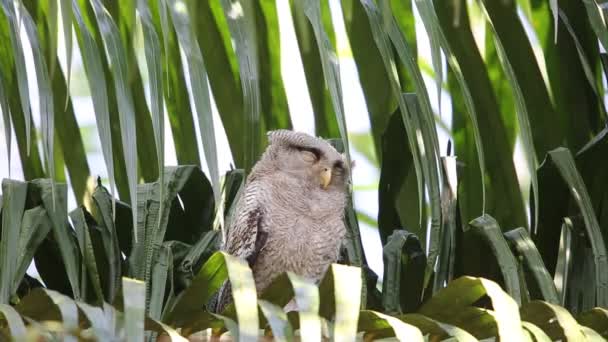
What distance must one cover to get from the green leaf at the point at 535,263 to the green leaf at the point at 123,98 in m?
0.64

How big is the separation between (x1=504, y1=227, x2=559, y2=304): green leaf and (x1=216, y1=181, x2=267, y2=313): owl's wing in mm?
554

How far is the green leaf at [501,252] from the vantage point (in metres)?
1.97

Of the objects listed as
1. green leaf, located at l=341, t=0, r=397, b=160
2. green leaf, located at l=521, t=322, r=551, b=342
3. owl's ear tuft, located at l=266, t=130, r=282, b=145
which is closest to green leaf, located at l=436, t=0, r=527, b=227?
green leaf, located at l=341, t=0, r=397, b=160

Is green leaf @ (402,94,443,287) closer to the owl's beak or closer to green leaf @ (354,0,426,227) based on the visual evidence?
green leaf @ (354,0,426,227)

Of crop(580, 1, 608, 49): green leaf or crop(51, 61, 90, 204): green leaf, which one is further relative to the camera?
crop(51, 61, 90, 204): green leaf

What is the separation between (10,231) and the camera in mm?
1879

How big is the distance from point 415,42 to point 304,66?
25 centimetres

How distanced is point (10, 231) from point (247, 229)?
0.70 m

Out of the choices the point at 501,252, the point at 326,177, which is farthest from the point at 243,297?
the point at 326,177

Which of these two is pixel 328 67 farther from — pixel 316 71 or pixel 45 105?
pixel 316 71

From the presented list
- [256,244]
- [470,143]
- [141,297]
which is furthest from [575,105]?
[141,297]

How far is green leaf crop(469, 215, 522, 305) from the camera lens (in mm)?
1967

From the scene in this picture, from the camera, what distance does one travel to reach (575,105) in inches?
97.2

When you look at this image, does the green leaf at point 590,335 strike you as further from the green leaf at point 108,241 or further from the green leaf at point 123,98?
the green leaf at point 108,241
